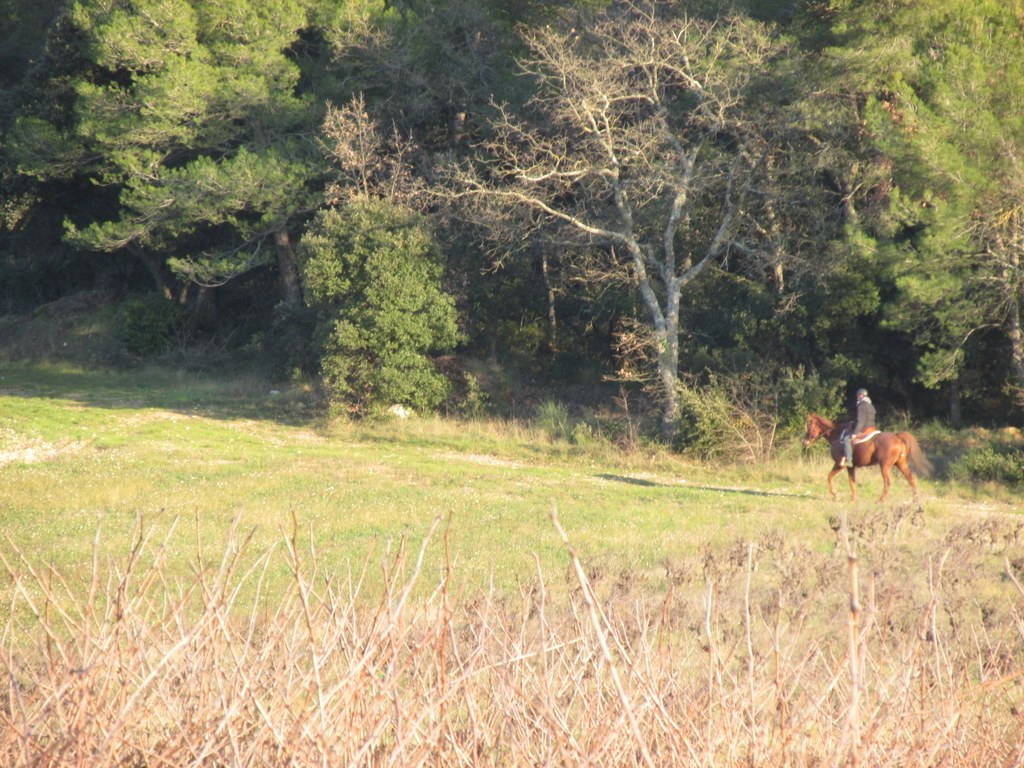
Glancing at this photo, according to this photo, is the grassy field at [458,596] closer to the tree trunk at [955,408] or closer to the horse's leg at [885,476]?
the horse's leg at [885,476]

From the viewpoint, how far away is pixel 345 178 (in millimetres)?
27469

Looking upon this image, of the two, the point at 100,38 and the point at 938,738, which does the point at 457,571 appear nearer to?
the point at 938,738

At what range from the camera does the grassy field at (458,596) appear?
10.2ft

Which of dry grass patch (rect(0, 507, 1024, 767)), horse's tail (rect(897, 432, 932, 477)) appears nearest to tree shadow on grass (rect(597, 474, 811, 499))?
horse's tail (rect(897, 432, 932, 477))

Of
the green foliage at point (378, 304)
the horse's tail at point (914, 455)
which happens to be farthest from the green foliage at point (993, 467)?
the green foliage at point (378, 304)

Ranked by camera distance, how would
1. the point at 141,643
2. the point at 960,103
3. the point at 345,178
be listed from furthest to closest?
the point at 345,178
the point at 960,103
the point at 141,643

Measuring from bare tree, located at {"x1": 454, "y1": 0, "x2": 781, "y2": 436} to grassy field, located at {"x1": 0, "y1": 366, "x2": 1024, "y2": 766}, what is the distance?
15.0ft

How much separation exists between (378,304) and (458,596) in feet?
72.0

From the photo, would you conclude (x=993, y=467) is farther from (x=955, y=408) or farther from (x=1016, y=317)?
(x=955, y=408)

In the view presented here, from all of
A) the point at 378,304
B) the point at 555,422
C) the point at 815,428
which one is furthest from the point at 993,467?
the point at 378,304

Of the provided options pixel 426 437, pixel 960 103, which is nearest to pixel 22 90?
pixel 426 437

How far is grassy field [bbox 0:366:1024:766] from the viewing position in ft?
10.2

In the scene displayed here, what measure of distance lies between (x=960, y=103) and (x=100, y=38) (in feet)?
72.4

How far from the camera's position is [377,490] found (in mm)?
16625
